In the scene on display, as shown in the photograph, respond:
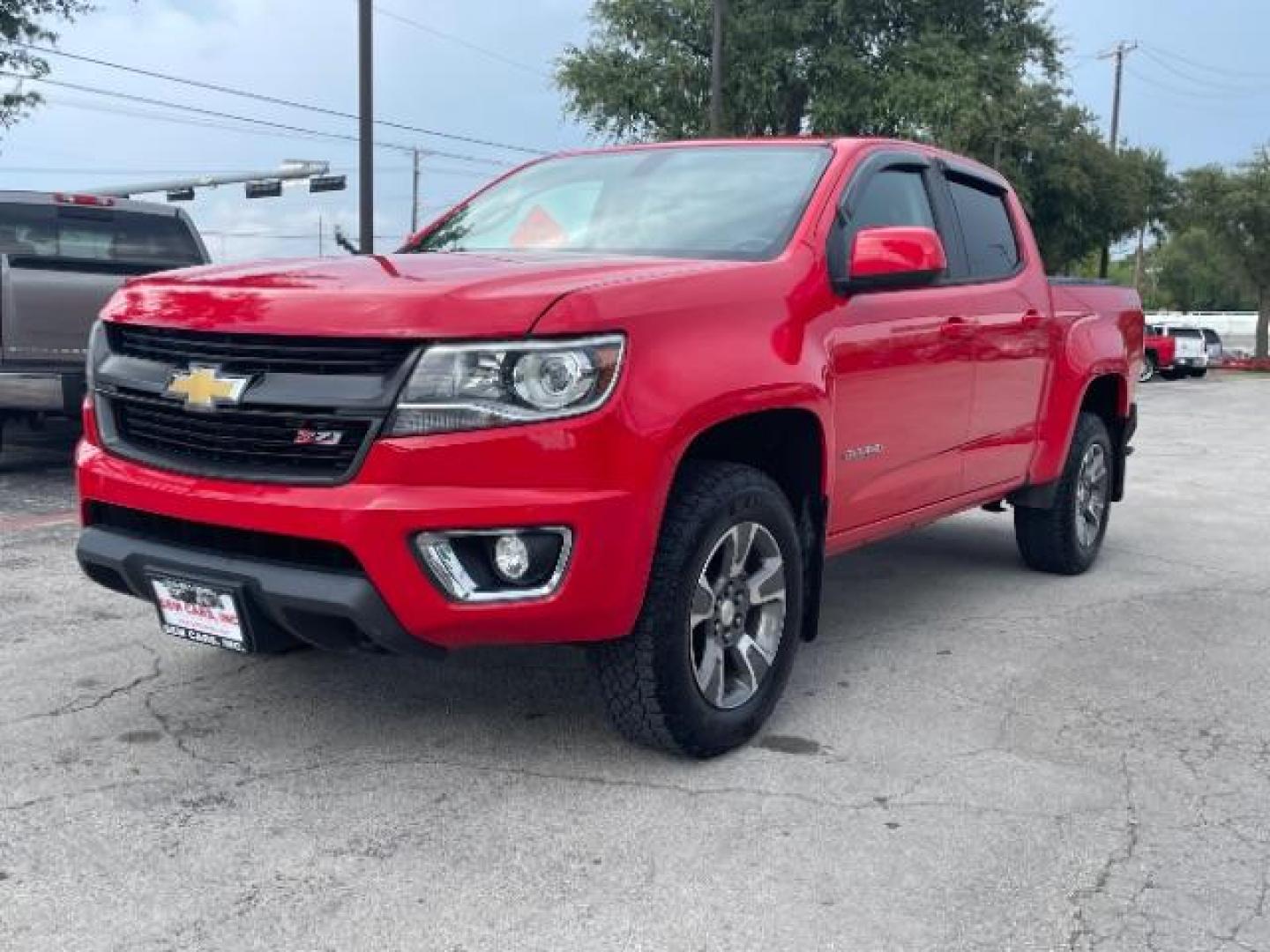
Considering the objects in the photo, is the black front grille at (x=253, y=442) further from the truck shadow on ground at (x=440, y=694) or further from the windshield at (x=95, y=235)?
the windshield at (x=95, y=235)

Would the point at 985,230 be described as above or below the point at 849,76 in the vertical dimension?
below

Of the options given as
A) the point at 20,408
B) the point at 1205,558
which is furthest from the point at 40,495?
the point at 1205,558

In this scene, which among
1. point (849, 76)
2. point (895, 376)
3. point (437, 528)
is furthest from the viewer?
point (849, 76)

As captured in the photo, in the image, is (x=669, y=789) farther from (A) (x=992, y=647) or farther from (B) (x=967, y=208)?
(B) (x=967, y=208)

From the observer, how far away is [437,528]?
3146mm

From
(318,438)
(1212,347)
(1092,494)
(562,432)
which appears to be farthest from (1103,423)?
(1212,347)

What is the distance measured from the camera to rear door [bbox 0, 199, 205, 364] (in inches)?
307

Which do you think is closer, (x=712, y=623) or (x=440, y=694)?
(x=712, y=623)

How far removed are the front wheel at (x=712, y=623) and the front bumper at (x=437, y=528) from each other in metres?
0.14

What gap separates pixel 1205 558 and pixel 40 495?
6608 mm

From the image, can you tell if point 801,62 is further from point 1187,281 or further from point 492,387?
point 1187,281

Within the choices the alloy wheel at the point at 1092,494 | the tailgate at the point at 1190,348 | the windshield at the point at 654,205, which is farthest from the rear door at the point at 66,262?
the tailgate at the point at 1190,348

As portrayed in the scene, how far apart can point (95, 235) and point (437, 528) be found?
668cm

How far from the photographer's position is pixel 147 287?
12.1 ft
